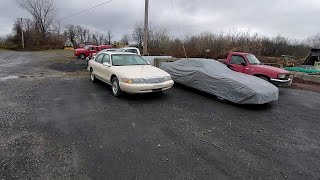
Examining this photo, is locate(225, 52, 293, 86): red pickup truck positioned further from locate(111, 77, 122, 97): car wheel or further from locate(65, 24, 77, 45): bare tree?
locate(65, 24, 77, 45): bare tree

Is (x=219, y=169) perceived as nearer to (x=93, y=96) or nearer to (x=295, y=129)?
(x=295, y=129)

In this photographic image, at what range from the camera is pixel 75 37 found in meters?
74.1

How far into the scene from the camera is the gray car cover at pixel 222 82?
6.19m

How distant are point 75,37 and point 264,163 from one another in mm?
79558

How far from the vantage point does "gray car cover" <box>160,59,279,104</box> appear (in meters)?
6.19

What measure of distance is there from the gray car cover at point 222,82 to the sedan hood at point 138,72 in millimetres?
1344

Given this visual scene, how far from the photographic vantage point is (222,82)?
6855mm

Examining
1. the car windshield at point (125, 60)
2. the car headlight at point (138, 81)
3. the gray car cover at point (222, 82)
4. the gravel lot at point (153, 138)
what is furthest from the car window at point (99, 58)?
the gray car cover at point (222, 82)

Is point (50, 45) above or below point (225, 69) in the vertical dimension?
above

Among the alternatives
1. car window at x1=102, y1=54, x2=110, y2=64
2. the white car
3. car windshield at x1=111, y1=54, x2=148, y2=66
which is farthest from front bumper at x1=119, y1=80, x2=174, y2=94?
car window at x1=102, y1=54, x2=110, y2=64

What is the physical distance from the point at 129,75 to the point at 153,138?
9.56 ft

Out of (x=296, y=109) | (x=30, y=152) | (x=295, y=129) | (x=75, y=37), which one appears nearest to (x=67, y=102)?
(x=30, y=152)

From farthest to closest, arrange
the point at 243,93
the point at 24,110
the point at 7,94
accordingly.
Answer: the point at 7,94 → the point at 243,93 → the point at 24,110

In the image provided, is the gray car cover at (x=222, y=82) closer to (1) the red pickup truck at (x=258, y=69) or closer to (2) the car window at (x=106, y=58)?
(1) the red pickup truck at (x=258, y=69)
